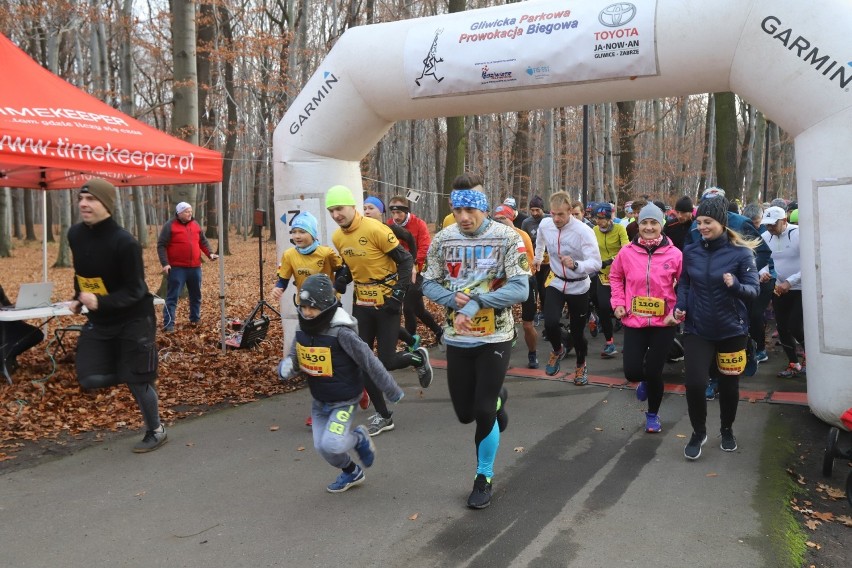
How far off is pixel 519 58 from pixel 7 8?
72.0 feet

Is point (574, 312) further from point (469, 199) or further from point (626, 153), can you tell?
point (626, 153)

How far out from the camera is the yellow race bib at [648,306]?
5238 millimetres

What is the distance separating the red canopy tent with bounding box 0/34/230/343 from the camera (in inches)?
231

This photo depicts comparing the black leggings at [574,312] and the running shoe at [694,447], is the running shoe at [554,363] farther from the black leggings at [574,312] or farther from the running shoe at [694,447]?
the running shoe at [694,447]

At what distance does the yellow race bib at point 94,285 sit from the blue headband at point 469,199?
282cm

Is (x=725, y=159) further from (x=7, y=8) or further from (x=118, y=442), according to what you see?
(x=7, y=8)

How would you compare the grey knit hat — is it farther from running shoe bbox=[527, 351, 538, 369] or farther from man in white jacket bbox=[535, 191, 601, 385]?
running shoe bbox=[527, 351, 538, 369]

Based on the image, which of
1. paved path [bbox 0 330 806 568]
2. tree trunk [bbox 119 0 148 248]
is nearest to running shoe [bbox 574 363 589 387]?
paved path [bbox 0 330 806 568]

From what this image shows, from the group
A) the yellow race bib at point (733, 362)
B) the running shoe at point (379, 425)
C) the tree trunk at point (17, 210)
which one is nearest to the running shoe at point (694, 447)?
the yellow race bib at point (733, 362)

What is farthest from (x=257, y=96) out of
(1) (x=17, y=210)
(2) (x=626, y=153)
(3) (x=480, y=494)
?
(3) (x=480, y=494)

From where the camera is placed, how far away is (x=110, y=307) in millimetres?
4891

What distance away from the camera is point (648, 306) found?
5.28 m

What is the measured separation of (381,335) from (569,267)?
2.16 meters

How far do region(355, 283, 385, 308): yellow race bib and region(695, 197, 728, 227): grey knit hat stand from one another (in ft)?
8.47
